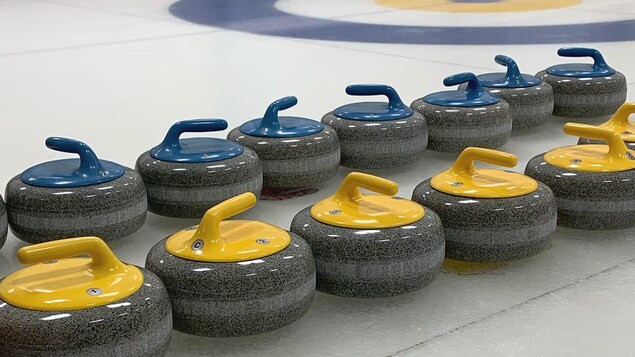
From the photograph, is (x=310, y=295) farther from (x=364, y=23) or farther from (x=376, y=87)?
(x=364, y=23)

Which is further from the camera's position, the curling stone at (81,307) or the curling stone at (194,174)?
the curling stone at (194,174)

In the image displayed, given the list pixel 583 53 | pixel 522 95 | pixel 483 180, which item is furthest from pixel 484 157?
pixel 583 53

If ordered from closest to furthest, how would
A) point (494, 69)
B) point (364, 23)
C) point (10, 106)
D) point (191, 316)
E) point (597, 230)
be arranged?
point (191, 316), point (597, 230), point (10, 106), point (494, 69), point (364, 23)

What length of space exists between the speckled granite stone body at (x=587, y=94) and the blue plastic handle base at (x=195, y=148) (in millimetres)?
982

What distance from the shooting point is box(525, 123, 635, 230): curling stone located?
5.08 feet

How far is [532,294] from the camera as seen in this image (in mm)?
1368

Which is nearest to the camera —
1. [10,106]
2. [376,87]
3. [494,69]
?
[376,87]

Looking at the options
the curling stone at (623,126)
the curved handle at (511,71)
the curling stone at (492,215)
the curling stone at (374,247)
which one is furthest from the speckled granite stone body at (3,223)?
the curved handle at (511,71)

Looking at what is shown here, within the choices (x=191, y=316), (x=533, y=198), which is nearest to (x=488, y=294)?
(x=533, y=198)

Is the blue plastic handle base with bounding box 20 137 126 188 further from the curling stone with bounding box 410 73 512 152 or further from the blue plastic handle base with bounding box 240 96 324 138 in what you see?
the curling stone with bounding box 410 73 512 152

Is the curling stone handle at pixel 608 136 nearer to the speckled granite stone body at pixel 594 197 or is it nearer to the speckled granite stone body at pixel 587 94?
the speckled granite stone body at pixel 594 197

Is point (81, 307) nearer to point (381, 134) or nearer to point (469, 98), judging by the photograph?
point (381, 134)

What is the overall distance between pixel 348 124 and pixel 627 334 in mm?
821

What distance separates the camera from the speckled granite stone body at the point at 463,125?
200cm
